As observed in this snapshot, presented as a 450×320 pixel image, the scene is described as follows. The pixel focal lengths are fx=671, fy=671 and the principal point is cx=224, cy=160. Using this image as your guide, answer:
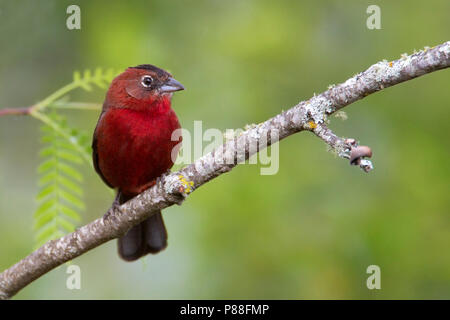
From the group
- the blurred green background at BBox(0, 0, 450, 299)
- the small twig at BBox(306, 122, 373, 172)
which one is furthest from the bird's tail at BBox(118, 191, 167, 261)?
the small twig at BBox(306, 122, 373, 172)

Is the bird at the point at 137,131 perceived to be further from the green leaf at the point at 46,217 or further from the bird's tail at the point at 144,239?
the green leaf at the point at 46,217

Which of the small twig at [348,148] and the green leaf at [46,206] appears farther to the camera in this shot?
the green leaf at [46,206]

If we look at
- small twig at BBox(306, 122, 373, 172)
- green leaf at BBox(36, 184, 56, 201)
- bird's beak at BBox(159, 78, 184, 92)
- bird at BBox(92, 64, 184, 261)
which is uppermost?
bird's beak at BBox(159, 78, 184, 92)

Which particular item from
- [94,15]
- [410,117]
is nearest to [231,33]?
[94,15]

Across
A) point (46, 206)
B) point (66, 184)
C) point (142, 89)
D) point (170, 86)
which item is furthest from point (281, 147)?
point (46, 206)

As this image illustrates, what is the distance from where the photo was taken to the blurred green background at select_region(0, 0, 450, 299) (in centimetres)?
432

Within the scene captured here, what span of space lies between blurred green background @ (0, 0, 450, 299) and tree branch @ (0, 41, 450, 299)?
115 centimetres

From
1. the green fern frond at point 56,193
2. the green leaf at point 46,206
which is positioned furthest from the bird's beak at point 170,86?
the green leaf at point 46,206

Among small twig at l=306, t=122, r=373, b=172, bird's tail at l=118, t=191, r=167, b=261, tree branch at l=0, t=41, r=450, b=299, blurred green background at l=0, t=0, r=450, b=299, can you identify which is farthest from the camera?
bird's tail at l=118, t=191, r=167, b=261

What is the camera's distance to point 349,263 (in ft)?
14.5

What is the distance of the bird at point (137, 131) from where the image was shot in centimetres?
391

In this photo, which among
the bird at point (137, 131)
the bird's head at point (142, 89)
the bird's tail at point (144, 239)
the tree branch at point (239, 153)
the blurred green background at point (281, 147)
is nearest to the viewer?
the tree branch at point (239, 153)

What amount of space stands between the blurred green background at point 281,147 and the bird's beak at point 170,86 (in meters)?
0.69

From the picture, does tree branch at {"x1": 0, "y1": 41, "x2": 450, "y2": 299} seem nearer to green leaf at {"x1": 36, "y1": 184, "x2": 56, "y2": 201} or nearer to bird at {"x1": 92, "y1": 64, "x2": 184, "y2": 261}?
green leaf at {"x1": 36, "y1": 184, "x2": 56, "y2": 201}
